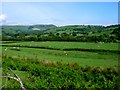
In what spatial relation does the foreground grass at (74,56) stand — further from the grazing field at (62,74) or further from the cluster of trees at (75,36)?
the cluster of trees at (75,36)

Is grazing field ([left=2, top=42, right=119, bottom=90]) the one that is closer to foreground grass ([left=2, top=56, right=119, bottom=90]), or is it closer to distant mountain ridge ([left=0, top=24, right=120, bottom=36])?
foreground grass ([left=2, top=56, right=119, bottom=90])

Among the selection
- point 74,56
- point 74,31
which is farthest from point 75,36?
point 74,56

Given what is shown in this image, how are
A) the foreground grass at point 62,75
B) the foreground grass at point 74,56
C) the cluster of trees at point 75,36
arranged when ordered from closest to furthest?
the foreground grass at point 62,75, the foreground grass at point 74,56, the cluster of trees at point 75,36

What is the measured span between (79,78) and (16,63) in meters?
Result: 5.06

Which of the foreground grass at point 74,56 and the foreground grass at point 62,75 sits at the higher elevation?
the foreground grass at point 74,56

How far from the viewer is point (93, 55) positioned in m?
23.0

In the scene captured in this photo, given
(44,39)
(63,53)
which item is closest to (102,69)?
(63,53)

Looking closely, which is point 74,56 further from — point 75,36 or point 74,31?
point 74,31

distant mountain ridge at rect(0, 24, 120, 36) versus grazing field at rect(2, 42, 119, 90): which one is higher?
distant mountain ridge at rect(0, 24, 120, 36)

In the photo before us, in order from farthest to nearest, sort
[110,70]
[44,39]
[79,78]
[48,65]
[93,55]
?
[44,39] < [93,55] < [48,65] < [110,70] < [79,78]

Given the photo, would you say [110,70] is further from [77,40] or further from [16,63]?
[77,40]

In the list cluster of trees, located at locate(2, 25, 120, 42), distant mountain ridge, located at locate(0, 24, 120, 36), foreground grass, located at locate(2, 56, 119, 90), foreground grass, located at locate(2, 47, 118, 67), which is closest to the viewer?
foreground grass, located at locate(2, 56, 119, 90)

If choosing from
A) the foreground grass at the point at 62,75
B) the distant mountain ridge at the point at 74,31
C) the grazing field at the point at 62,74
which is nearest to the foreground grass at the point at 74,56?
the grazing field at the point at 62,74

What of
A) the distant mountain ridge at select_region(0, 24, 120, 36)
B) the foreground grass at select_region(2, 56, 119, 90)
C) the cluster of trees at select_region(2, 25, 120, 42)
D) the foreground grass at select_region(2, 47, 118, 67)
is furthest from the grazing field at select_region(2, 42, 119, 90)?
the distant mountain ridge at select_region(0, 24, 120, 36)
